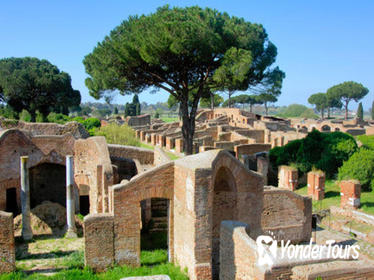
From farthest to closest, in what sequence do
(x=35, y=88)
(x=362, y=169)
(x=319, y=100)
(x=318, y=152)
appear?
1. (x=319, y=100)
2. (x=35, y=88)
3. (x=318, y=152)
4. (x=362, y=169)

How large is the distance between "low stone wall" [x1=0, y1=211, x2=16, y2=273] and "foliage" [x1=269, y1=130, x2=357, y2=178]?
14055 millimetres

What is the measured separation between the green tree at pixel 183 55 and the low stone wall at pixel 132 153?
378 cm

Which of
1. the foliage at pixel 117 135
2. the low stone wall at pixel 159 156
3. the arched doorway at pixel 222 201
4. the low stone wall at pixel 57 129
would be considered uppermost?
the low stone wall at pixel 57 129

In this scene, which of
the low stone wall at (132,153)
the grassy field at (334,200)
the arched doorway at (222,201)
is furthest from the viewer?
the low stone wall at (132,153)

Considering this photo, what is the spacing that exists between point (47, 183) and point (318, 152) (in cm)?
1317

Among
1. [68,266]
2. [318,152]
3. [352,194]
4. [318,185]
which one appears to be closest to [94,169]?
[68,266]

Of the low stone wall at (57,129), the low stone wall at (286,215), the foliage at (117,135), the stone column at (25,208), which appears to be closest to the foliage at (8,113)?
the foliage at (117,135)

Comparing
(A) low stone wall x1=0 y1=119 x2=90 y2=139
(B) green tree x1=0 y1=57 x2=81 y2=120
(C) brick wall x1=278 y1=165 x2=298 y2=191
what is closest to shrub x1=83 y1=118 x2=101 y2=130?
(B) green tree x1=0 y1=57 x2=81 y2=120

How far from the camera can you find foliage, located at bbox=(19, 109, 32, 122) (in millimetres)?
28566

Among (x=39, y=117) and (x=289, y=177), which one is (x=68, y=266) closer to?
(x=289, y=177)

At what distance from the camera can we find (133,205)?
7.84 meters

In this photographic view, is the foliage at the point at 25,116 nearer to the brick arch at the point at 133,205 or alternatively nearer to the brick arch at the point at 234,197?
the brick arch at the point at 133,205

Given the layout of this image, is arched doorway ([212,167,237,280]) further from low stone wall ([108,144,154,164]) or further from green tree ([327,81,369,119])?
green tree ([327,81,369,119])

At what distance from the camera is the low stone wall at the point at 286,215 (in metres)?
9.89
